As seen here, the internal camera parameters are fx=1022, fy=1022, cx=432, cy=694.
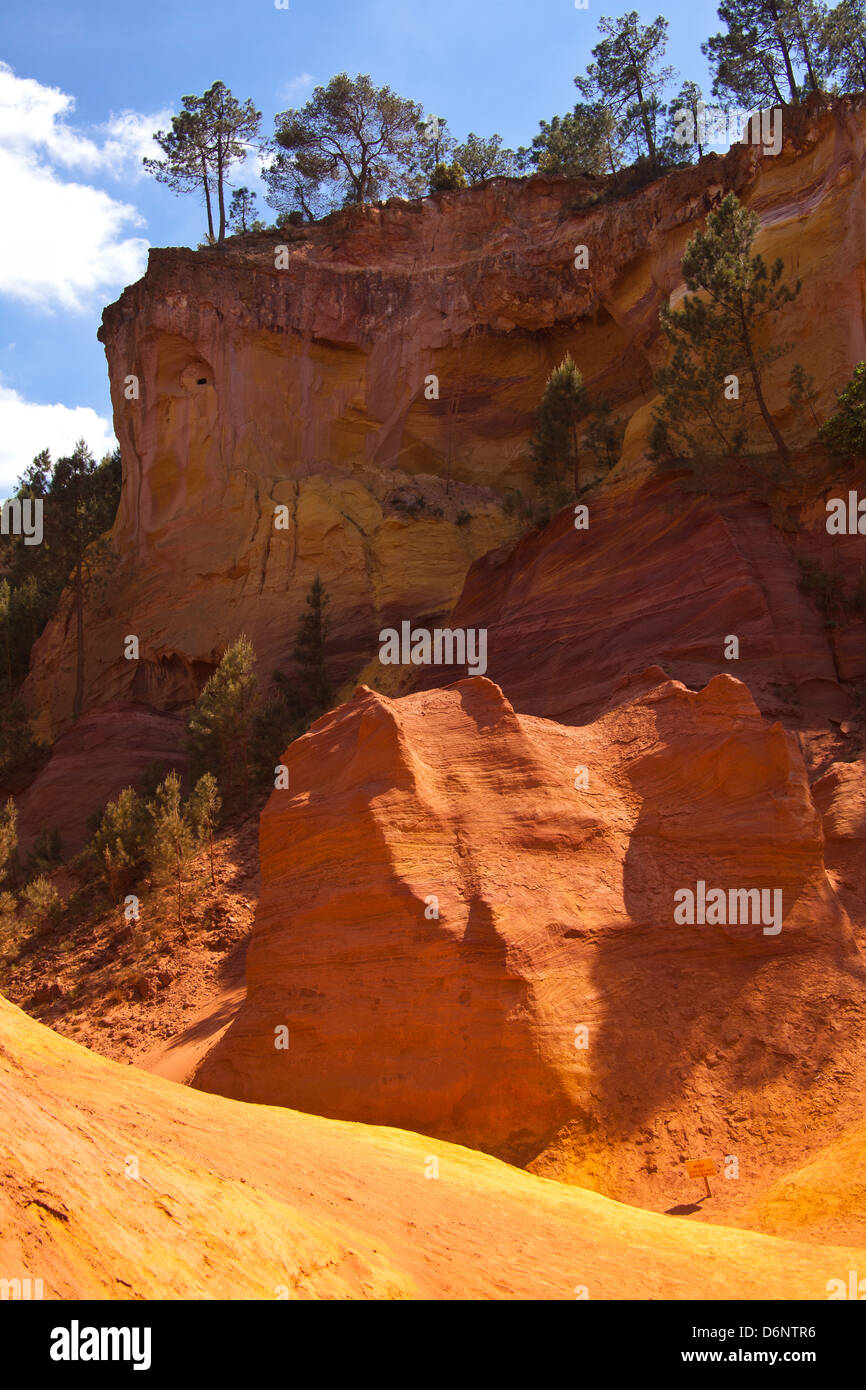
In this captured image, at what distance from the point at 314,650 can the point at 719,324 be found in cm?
1432

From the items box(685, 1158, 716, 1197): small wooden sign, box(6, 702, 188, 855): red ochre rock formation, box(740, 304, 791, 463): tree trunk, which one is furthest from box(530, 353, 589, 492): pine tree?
box(685, 1158, 716, 1197): small wooden sign

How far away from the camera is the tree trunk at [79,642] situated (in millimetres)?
35875

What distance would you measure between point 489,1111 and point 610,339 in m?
33.9

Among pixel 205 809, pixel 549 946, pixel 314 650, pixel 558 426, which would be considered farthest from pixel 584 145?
pixel 549 946

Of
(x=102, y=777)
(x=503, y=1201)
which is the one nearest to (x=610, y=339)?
(x=102, y=777)

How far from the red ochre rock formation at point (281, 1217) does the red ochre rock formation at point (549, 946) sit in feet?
4.32

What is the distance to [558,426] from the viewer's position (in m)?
30.6

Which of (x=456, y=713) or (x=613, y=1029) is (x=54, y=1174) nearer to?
(x=613, y=1029)

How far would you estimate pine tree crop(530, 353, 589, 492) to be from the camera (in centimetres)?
3058

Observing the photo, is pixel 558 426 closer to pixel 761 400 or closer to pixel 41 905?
pixel 761 400

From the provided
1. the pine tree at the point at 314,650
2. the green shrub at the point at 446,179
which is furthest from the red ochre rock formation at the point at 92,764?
the green shrub at the point at 446,179

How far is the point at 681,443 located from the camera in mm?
26203

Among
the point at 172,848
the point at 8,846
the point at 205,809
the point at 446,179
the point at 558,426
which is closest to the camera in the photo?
the point at 172,848

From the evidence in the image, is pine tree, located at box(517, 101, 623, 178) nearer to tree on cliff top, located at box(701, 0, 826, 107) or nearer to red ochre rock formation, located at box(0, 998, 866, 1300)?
tree on cliff top, located at box(701, 0, 826, 107)
